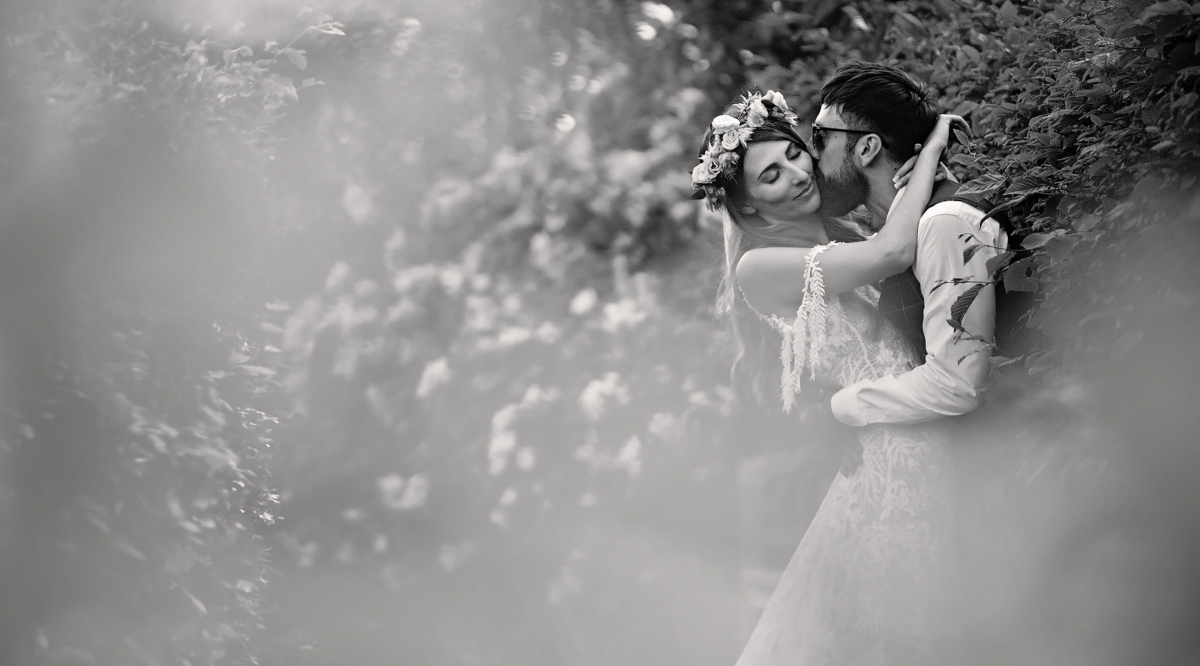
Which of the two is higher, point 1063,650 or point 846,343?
point 846,343

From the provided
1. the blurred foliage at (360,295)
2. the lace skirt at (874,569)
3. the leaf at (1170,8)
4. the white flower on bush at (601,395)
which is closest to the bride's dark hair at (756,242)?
the lace skirt at (874,569)

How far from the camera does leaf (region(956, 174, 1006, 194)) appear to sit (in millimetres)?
1798

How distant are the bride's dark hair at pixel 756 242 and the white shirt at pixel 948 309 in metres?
0.30

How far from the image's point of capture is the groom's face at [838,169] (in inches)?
91.6

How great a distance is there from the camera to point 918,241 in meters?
2.09

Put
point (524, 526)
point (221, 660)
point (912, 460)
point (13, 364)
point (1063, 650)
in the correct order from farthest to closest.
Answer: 1. point (524, 526)
2. point (221, 660)
3. point (13, 364)
4. point (912, 460)
5. point (1063, 650)

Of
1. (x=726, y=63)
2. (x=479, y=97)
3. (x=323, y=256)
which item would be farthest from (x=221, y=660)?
(x=726, y=63)

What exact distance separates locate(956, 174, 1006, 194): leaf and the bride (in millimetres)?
206

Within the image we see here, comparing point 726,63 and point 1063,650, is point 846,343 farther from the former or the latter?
point 726,63

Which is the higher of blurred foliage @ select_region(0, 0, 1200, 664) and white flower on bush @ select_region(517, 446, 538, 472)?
blurred foliage @ select_region(0, 0, 1200, 664)

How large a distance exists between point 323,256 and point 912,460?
371cm

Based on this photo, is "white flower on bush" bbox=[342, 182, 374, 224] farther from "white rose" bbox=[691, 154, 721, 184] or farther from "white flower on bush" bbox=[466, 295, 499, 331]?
"white rose" bbox=[691, 154, 721, 184]

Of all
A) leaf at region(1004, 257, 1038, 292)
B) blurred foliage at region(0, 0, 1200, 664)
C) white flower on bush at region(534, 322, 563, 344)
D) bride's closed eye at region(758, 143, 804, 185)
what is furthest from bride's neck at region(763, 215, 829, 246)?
white flower on bush at region(534, 322, 563, 344)

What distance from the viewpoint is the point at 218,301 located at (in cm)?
471
